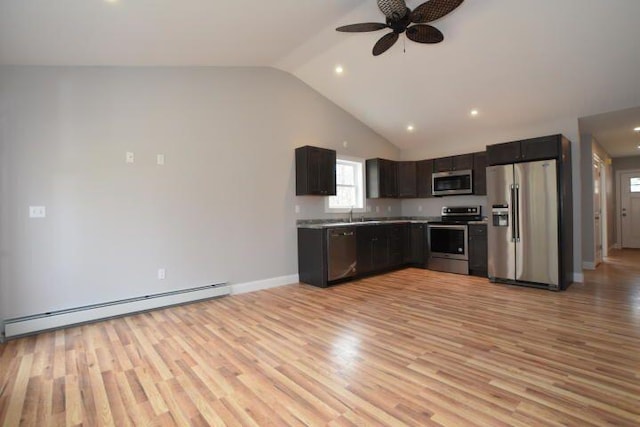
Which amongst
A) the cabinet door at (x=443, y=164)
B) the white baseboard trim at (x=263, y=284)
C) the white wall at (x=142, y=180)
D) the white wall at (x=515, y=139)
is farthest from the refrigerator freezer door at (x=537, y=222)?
the white baseboard trim at (x=263, y=284)

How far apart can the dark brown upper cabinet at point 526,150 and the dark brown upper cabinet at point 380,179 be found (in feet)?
6.53

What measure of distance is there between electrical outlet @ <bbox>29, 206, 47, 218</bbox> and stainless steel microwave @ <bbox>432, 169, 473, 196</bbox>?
609cm

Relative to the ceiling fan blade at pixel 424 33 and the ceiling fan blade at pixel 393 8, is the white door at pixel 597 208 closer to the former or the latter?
the ceiling fan blade at pixel 424 33

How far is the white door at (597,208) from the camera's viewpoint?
5.88m

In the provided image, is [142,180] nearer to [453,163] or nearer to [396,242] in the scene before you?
[396,242]

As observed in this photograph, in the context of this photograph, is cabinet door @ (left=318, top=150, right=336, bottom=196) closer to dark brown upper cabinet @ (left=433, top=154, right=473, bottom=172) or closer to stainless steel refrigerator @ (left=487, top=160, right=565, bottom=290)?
dark brown upper cabinet @ (left=433, top=154, right=473, bottom=172)

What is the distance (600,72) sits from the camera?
12.6 ft

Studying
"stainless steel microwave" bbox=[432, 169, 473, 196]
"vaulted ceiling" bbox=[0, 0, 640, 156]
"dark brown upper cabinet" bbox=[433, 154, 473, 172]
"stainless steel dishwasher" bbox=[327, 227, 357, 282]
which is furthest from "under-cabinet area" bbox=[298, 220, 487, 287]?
"vaulted ceiling" bbox=[0, 0, 640, 156]

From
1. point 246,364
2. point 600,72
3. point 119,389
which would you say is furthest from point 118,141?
point 600,72

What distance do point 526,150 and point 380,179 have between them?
8.23 feet

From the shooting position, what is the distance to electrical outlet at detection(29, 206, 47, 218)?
3.08 m

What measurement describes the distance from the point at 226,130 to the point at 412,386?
389 cm

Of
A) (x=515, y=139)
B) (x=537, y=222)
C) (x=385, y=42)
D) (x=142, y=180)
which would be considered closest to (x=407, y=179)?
(x=515, y=139)

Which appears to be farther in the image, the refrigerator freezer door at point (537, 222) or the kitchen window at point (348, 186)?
the kitchen window at point (348, 186)
